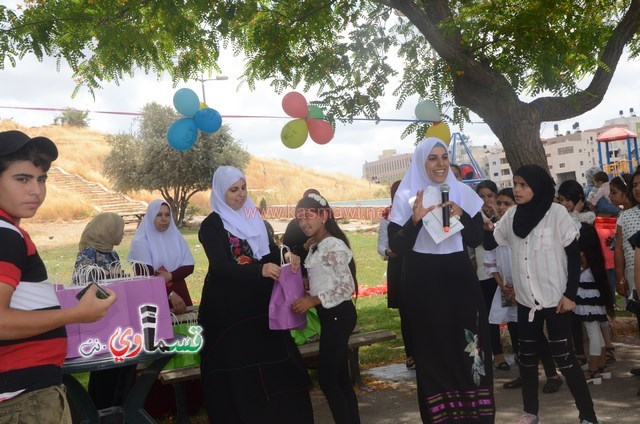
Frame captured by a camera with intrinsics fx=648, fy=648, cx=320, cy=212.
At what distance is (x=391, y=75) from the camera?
26.2 feet

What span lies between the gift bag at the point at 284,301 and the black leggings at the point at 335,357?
26 centimetres

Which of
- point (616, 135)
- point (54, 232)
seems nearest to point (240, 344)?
point (616, 135)

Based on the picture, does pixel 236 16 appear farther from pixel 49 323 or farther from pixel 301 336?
pixel 49 323

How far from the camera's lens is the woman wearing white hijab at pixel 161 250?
6086 millimetres

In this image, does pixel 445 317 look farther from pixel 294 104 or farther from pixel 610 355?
pixel 294 104

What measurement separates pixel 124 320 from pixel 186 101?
3.64 m

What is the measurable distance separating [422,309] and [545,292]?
1.05 metres

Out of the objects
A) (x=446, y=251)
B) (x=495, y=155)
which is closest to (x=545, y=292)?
(x=446, y=251)

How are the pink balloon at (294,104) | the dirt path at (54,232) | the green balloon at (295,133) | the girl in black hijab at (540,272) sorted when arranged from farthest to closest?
the dirt path at (54,232), the green balloon at (295,133), the pink balloon at (294,104), the girl in black hijab at (540,272)

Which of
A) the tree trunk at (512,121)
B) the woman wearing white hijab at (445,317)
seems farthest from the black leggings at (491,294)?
the woman wearing white hijab at (445,317)

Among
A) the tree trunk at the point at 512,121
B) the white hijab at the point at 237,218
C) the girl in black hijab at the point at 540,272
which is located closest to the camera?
the white hijab at the point at 237,218

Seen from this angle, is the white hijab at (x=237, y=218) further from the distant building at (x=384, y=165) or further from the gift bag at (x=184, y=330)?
the distant building at (x=384, y=165)

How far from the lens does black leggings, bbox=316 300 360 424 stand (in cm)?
444

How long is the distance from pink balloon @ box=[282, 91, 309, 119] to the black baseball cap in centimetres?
508
